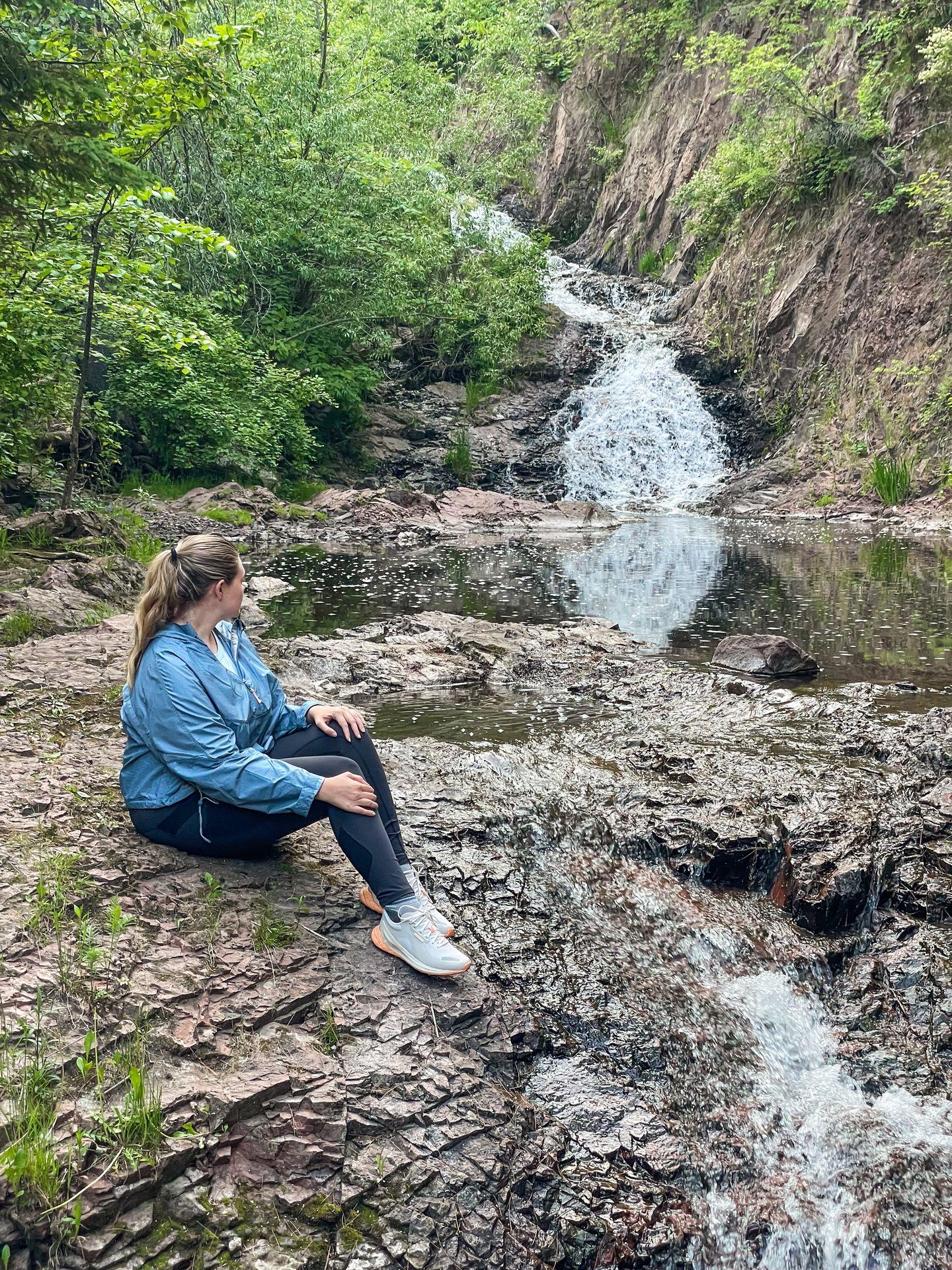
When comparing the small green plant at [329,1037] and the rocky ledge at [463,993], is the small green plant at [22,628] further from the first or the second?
the small green plant at [329,1037]

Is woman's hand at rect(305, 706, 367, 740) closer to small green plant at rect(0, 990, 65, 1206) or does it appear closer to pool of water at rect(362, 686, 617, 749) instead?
small green plant at rect(0, 990, 65, 1206)

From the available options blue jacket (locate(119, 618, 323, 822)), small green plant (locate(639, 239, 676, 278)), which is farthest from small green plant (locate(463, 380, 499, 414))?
blue jacket (locate(119, 618, 323, 822))

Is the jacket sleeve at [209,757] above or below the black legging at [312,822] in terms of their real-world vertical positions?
above

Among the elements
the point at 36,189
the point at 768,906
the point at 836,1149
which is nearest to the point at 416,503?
the point at 36,189

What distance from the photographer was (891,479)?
65.4ft

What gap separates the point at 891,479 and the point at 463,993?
1901 centimetres

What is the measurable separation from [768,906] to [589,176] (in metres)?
38.7

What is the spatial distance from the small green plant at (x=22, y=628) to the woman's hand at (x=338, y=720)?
488 centimetres

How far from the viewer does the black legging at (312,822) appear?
12.5 ft

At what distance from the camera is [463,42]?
3966 centimetres

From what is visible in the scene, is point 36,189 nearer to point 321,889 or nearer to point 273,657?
point 273,657

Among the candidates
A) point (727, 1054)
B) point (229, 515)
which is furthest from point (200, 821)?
point (229, 515)

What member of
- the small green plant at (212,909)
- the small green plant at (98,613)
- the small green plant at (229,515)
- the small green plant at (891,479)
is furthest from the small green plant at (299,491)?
the small green plant at (212,909)

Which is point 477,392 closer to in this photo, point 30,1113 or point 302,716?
point 302,716
